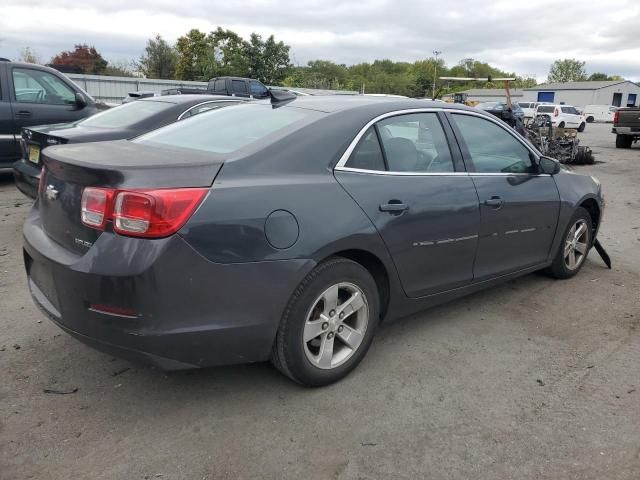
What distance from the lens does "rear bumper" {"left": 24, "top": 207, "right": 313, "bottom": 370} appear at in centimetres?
245

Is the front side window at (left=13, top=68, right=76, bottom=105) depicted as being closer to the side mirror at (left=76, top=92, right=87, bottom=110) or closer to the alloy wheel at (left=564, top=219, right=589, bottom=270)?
the side mirror at (left=76, top=92, right=87, bottom=110)

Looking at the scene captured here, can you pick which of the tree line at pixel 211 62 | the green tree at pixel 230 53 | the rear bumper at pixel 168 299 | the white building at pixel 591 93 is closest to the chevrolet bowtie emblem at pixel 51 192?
the rear bumper at pixel 168 299

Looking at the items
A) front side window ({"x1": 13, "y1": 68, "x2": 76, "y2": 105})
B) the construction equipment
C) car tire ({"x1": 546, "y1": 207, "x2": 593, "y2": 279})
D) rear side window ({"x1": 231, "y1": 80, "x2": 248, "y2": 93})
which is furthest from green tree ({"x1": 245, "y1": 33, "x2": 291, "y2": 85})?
car tire ({"x1": 546, "y1": 207, "x2": 593, "y2": 279})

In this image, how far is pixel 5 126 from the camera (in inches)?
308

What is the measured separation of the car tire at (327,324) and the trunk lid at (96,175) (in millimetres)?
772

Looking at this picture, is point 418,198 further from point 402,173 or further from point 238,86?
point 238,86

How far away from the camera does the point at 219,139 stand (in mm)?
3232

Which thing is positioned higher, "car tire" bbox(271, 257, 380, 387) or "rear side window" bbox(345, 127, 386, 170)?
"rear side window" bbox(345, 127, 386, 170)

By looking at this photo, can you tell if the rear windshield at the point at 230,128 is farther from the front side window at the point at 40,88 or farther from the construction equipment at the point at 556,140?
the construction equipment at the point at 556,140

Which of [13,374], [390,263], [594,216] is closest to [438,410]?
[390,263]

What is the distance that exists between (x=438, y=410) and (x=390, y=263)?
855mm

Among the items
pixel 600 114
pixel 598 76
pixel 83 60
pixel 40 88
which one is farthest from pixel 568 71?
pixel 40 88

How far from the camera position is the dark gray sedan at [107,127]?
578 centimetres

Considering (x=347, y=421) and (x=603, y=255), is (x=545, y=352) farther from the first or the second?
(x=603, y=255)
